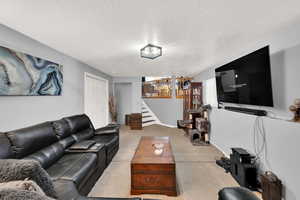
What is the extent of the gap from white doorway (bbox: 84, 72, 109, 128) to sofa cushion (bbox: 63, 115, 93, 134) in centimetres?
91

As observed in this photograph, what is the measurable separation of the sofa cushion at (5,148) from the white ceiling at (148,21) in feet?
4.73

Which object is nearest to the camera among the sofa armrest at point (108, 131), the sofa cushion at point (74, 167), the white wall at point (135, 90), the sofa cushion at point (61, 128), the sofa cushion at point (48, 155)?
the sofa cushion at point (74, 167)

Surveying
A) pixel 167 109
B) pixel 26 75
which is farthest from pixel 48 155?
pixel 167 109

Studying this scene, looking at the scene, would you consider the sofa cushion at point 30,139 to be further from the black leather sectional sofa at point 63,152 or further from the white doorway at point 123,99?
the white doorway at point 123,99

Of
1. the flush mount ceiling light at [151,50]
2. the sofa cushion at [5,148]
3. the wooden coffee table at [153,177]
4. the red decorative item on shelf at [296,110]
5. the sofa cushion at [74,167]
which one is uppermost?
the flush mount ceiling light at [151,50]

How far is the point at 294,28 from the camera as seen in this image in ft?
5.98

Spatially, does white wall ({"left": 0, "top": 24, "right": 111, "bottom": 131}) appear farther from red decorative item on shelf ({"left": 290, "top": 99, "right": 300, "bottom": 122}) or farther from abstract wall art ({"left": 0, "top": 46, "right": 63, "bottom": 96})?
red decorative item on shelf ({"left": 290, "top": 99, "right": 300, "bottom": 122})

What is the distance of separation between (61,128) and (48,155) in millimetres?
631

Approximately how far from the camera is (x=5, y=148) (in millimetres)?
1591

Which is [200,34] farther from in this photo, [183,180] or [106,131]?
[106,131]

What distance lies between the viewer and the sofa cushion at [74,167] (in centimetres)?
174

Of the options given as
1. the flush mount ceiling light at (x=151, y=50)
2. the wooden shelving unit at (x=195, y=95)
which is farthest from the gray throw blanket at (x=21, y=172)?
the wooden shelving unit at (x=195, y=95)

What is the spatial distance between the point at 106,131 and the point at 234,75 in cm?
304

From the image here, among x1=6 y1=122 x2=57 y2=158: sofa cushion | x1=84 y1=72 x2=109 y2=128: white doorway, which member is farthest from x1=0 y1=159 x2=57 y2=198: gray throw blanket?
x1=84 y1=72 x2=109 y2=128: white doorway
